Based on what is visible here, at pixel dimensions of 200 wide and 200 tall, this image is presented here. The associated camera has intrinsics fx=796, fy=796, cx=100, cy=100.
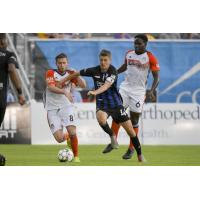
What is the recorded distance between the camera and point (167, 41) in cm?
1384

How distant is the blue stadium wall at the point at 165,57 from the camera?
13735 mm

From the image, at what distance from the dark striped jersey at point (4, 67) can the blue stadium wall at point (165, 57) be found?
430 centimetres

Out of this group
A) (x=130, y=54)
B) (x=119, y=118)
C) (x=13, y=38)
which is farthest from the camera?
(x=13, y=38)

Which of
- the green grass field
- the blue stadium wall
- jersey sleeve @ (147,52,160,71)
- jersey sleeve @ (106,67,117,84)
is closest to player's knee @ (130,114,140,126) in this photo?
the green grass field

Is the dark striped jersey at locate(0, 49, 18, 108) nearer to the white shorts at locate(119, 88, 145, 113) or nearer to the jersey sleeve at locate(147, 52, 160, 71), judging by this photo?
the white shorts at locate(119, 88, 145, 113)

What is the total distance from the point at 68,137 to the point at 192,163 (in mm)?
1658

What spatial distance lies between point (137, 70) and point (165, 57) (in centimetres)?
317

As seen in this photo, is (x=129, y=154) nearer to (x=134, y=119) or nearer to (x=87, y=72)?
(x=134, y=119)

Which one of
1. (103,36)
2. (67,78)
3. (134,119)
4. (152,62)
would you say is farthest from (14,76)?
(103,36)

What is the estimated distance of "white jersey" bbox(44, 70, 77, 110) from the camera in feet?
33.2

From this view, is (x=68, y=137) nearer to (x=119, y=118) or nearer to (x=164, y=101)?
(x=119, y=118)

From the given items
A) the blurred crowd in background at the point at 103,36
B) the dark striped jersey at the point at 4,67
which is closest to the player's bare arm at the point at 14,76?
the dark striped jersey at the point at 4,67

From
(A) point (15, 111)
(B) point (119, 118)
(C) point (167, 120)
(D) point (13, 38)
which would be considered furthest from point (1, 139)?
(B) point (119, 118)

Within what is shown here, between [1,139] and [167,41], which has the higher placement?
[167,41]
